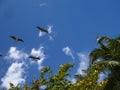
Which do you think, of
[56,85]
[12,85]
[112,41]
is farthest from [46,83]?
[112,41]

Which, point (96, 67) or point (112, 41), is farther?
point (112, 41)

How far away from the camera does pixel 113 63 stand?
79.8ft

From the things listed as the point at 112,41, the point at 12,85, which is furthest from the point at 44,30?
the point at 112,41

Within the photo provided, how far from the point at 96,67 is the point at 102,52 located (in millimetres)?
4632

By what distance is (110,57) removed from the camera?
26.3m

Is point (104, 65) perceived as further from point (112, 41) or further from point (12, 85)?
point (12, 85)

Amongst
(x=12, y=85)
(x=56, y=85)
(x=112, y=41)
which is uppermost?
(x=112, y=41)

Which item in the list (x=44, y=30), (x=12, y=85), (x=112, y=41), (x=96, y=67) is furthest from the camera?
(x=112, y=41)

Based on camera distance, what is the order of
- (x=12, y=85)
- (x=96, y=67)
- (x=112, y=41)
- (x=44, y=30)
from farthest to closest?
(x=112, y=41), (x=12, y=85), (x=96, y=67), (x=44, y=30)

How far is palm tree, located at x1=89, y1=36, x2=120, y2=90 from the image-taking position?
2429 cm

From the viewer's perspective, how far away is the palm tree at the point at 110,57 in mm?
24286

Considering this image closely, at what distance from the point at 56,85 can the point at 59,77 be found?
1.88 feet

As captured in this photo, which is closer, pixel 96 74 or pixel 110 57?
pixel 96 74

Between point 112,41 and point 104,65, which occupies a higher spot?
point 112,41
